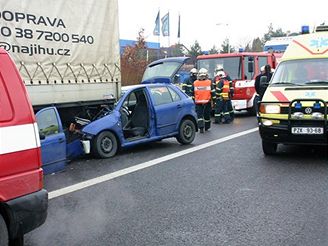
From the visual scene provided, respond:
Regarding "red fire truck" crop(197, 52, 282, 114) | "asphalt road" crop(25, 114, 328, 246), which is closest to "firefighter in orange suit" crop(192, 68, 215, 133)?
"red fire truck" crop(197, 52, 282, 114)

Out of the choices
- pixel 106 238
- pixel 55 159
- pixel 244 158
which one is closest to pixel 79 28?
pixel 55 159

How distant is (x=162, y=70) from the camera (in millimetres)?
18078

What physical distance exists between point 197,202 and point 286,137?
2.97 metres

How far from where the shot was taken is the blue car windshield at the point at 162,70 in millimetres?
17770

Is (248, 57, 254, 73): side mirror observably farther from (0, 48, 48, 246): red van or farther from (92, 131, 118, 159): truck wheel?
(0, 48, 48, 246): red van

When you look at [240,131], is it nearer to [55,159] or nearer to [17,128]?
[55,159]

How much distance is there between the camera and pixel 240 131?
12656mm

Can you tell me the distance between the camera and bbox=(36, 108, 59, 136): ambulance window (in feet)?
23.2

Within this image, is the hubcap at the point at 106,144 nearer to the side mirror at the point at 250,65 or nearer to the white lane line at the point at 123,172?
the white lane line at the point at 123,172

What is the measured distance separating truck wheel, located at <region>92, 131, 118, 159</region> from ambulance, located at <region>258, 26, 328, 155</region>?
2.91m

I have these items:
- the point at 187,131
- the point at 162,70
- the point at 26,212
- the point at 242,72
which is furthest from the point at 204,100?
the point at 26,212

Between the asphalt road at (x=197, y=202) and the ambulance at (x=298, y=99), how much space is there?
49 cm

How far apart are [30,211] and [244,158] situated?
5.61m

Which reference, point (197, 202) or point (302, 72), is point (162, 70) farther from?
point (197, 202)
